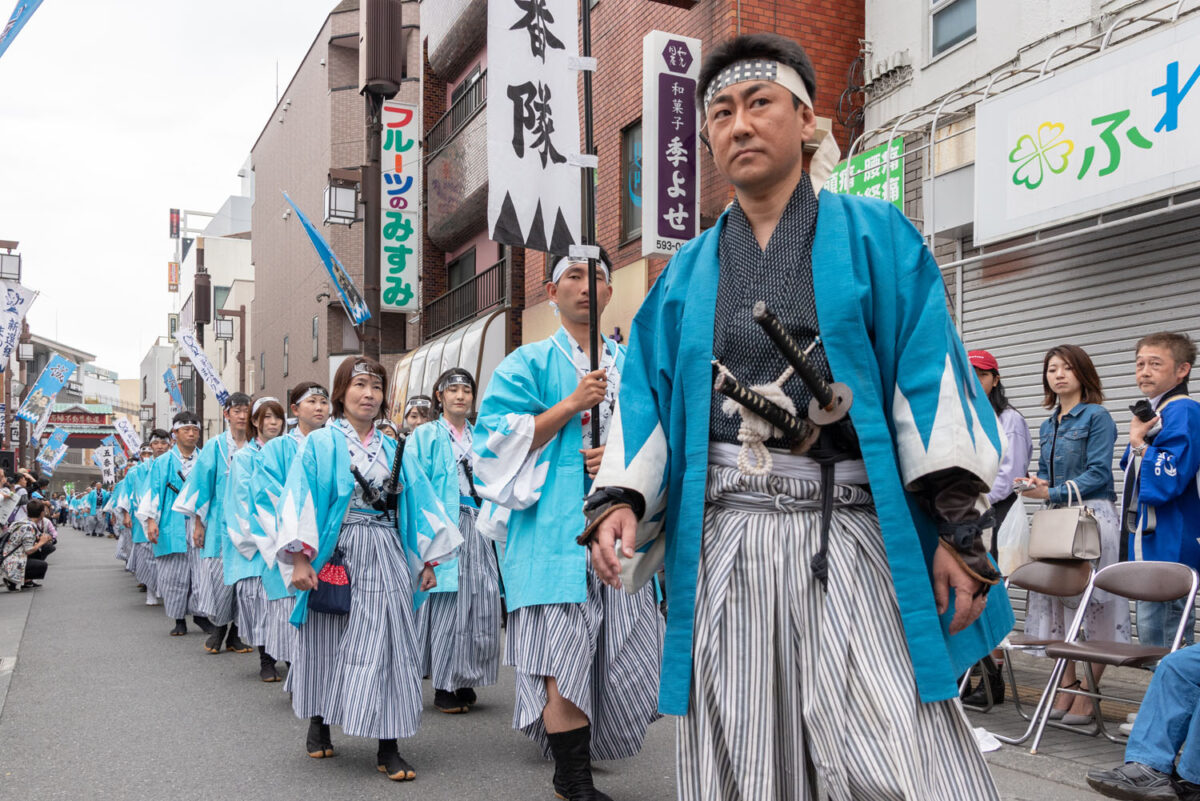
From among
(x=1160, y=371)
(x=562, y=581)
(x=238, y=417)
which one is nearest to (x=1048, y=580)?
(x=1160, y=371)

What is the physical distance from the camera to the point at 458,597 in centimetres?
717

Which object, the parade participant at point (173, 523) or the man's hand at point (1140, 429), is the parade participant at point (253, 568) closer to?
the parade participant at point (173, 523)

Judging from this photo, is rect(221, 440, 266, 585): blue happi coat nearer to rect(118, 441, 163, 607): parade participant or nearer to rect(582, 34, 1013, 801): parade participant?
rect(582, 34, 1013, 801): parade participant

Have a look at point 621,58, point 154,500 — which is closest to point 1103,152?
point 621,58

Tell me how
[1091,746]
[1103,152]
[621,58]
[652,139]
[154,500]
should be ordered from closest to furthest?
[1091,746] → [1103,152] → [652,139] → [154,500] → [621,58]

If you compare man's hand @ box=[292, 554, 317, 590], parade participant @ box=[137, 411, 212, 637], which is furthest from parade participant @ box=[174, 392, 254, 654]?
man's hand @ box=[292, 554, 317, 590]

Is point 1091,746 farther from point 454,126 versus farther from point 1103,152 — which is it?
point 454,126

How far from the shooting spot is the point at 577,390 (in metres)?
4.40

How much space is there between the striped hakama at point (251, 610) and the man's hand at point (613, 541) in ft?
21.0

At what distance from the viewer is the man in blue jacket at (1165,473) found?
5.52 m

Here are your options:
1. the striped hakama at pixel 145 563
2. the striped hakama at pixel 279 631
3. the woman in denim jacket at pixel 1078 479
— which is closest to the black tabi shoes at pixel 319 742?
the striped hakama at pixel 279 631

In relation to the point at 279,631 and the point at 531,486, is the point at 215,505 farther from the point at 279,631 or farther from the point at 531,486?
the point at 531,486

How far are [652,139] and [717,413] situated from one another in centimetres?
879

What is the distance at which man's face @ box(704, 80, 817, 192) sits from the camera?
2.59 meters
